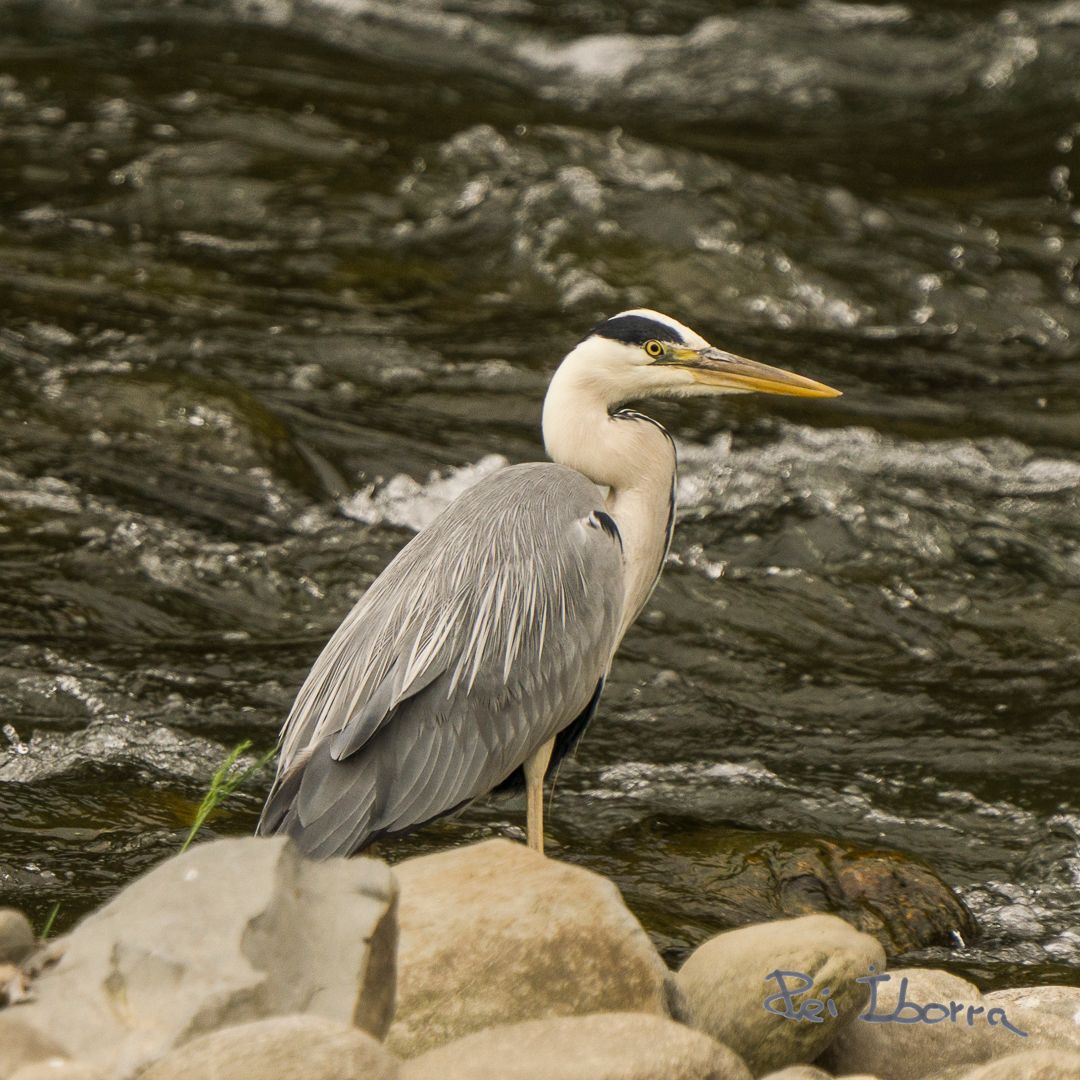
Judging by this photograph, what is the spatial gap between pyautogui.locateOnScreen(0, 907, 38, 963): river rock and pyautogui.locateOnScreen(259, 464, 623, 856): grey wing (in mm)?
1134

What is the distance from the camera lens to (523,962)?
118 inches

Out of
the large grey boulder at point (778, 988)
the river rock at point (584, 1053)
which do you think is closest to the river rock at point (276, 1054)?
the river rock at point (584, 1053)

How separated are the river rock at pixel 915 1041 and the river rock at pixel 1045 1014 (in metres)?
0.04

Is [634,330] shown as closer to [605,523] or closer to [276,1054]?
[605,523]

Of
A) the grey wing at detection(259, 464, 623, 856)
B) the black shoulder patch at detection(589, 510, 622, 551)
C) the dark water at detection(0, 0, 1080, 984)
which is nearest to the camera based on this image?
the grey wing at detection(259, 464, 623, 856)

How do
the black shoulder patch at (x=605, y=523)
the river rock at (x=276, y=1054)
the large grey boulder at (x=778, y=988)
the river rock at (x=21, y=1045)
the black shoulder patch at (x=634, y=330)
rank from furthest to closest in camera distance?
the black shoulder patch at (x=634, y=330) < the black shoulder patch at (x=605, y=523) < the large grey boulder at (x=778, y=988) < the river rock at (x=21, y=1045) < the river rock at (x=276, y=1054)

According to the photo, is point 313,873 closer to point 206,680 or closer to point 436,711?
point 436,711

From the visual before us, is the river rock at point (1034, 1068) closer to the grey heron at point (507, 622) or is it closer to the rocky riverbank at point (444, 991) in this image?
the rocky riverbank at point (444, 991)

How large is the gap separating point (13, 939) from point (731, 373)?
2.72 metres

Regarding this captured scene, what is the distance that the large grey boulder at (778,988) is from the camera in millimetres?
3139

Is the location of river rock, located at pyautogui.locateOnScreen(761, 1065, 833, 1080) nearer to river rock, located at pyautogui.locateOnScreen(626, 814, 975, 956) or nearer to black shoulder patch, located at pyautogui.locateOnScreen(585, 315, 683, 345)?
river rock, located at pyautogui.locateOnScreen(626, 814, 975, 956)

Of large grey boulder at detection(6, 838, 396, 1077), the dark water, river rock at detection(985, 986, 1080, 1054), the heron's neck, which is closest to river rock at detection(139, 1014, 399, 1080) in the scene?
large grey boulder at detection(6, 838, 396, 1077)

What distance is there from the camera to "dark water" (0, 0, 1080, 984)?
5117mm

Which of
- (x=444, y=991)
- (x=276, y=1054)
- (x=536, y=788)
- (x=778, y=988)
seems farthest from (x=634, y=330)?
(x=276, y=1054)
